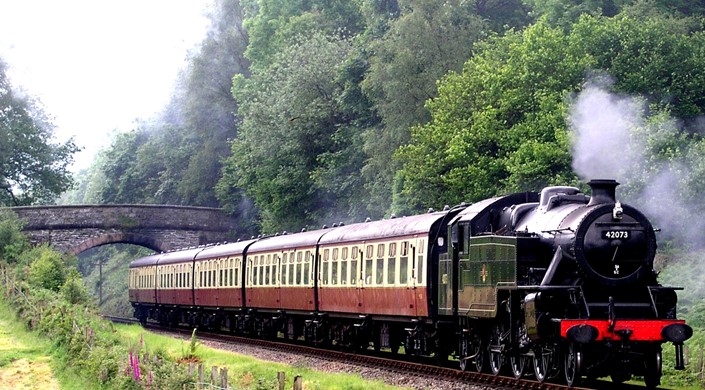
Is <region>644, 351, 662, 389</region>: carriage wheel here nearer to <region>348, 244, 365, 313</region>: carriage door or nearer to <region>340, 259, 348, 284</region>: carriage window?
<region>348, 244, 365, 313</region>: carriage door

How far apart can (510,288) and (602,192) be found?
7.13ft

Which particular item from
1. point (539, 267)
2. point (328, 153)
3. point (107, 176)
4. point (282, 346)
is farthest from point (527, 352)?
point (107, 176)

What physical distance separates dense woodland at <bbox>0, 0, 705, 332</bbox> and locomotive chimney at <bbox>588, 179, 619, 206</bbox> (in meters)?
10.5

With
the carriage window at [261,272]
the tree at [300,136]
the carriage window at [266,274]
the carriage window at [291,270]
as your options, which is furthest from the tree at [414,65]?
the carriage window at [291,270]

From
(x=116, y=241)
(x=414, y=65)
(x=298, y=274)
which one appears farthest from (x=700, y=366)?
(x=116, y=241)

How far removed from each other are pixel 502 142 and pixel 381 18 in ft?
73.5

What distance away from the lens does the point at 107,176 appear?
93.3 metres

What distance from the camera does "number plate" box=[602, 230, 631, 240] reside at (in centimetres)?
1673

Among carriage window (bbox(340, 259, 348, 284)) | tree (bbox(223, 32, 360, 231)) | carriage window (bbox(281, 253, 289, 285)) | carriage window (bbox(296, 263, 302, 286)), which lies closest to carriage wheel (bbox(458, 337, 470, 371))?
carriage window (bbox(340, 259, 348, 284))

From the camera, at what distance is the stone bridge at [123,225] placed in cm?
6594

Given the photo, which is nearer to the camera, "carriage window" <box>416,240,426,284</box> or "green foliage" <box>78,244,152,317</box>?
"carriage window" <box>416,240,426,284</box>

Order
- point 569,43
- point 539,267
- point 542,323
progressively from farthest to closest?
point 569,43, point 539,267, point 542,323

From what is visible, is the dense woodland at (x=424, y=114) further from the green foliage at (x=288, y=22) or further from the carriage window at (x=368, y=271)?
the carriage window at (x=368, y=271)

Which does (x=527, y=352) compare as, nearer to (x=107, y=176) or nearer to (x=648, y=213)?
(x=648, y=213)
